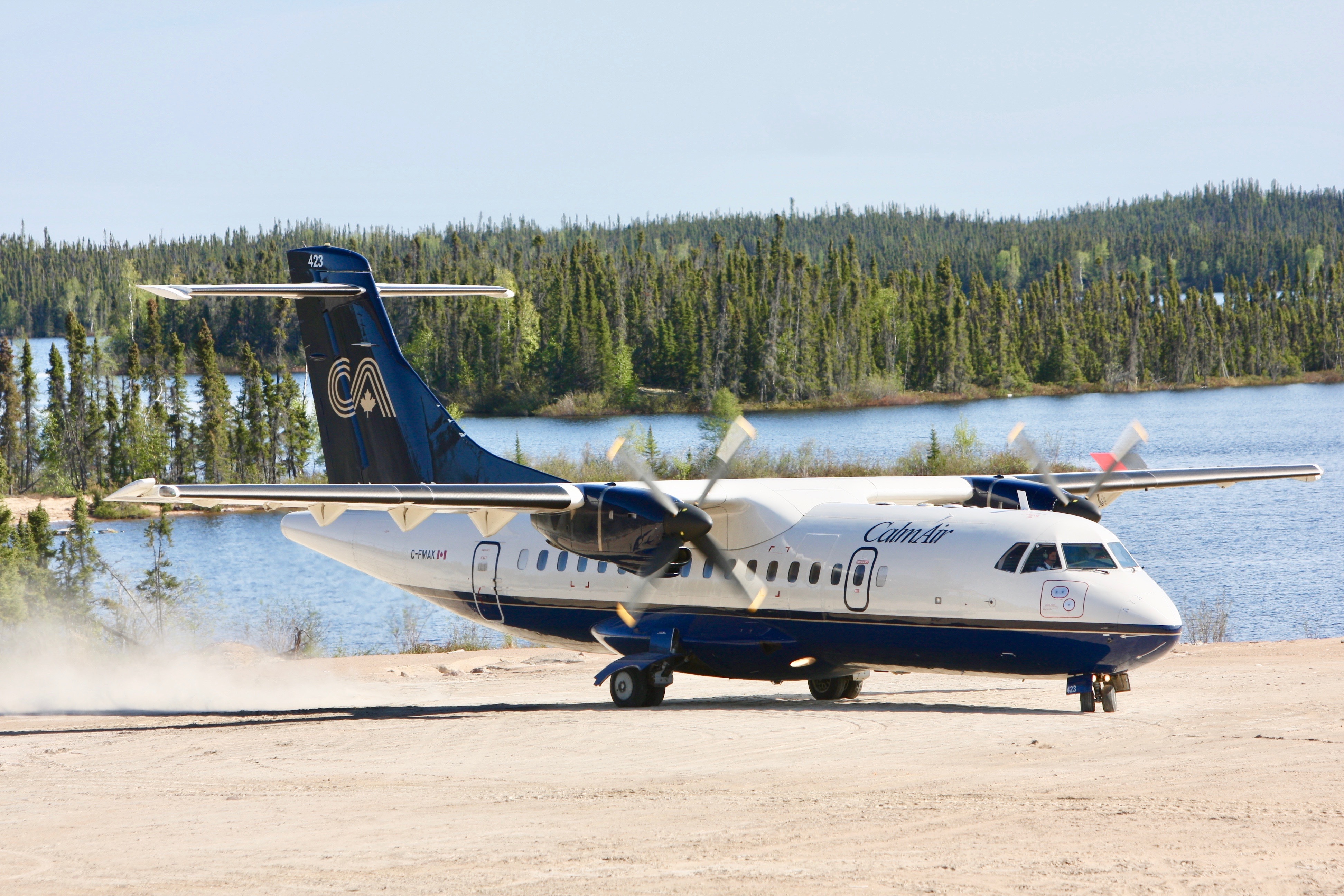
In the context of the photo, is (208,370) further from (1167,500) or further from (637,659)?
(637,659)

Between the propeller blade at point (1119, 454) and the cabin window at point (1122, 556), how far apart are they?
3.35 m

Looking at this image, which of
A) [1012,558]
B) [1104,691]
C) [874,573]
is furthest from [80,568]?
[1104,691]

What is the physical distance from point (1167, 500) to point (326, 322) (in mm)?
38674

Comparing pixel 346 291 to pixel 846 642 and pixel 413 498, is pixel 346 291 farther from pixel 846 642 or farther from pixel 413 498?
pixel 846 642

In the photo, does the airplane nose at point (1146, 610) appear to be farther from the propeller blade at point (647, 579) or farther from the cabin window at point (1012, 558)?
the propeller blade at point (647, 579)

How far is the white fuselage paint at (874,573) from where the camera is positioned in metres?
14.1

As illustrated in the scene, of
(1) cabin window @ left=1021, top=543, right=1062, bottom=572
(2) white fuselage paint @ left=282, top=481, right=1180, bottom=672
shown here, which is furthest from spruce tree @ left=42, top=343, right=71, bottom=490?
(1) cabin window @ left=1021, top=543, right=1062, bottom=572

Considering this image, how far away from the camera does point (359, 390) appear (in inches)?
806

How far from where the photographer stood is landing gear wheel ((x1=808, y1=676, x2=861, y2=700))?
17.4m

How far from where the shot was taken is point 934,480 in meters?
19.0

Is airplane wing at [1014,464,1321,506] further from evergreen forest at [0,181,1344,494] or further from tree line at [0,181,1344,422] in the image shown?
tree line at [0,181,1344,422]

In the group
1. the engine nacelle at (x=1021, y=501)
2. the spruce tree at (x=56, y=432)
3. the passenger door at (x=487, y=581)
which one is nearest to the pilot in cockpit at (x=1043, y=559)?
the engine nacelle at (x=1021, y=501)

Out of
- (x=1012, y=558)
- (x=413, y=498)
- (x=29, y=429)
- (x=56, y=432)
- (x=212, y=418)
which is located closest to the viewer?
(x=1012, y=558)

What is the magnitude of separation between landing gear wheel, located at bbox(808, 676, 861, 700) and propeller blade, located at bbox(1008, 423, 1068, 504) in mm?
3710
